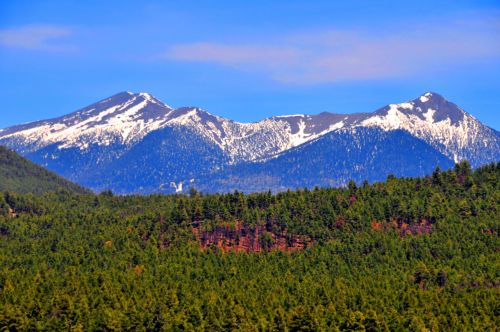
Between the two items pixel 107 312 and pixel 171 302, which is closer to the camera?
pixel 107 312

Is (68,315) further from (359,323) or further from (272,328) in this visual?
(359,323)

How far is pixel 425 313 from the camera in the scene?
194875 mm

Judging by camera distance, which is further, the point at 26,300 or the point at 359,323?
the point at 26,300

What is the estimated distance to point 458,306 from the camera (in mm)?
198750

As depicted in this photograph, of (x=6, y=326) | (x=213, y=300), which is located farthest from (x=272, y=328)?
(x=6, y=326)

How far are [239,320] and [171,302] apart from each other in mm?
19260

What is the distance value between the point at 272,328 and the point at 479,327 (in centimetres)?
4079

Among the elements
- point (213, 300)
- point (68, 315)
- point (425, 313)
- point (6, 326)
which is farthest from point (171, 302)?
point (425, 313)

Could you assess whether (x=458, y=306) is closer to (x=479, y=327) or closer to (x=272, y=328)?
(x=479, y=327)

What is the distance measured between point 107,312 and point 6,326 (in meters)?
19.9

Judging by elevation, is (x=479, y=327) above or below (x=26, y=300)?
below

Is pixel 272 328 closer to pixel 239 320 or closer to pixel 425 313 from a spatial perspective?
pixel 239 320

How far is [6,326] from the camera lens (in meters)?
185

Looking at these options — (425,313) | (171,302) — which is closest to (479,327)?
(425,313)
